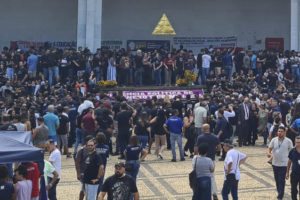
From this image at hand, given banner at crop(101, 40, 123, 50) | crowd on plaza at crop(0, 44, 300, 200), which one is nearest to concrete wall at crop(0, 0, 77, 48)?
banner at crop(101, 40, 123, 50)

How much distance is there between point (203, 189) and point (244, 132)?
802cm

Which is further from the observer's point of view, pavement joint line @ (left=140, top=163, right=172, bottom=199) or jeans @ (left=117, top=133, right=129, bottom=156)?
jeans @ (left=117, top=133, right=129, bottom=156)

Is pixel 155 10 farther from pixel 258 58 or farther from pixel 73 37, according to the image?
pixel 258 58

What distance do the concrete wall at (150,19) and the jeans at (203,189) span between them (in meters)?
21.0

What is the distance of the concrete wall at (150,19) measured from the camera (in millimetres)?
28578

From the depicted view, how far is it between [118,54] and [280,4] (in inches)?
479

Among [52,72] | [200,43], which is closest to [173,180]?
[52,72]

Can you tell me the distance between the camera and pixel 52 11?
28828mm

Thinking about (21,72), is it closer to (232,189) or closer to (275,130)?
(275,130)

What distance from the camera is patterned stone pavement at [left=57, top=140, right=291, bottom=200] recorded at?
11.5 metres

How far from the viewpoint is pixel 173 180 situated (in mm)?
12641

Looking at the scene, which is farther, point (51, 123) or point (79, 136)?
point (79, 136)

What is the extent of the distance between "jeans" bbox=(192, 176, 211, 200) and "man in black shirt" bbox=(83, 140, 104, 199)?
1750 mm

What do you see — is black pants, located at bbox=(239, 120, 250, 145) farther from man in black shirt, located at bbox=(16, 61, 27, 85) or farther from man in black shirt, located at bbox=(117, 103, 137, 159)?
man in black shirt, located at bbox=(16, 61, 27, 85)
